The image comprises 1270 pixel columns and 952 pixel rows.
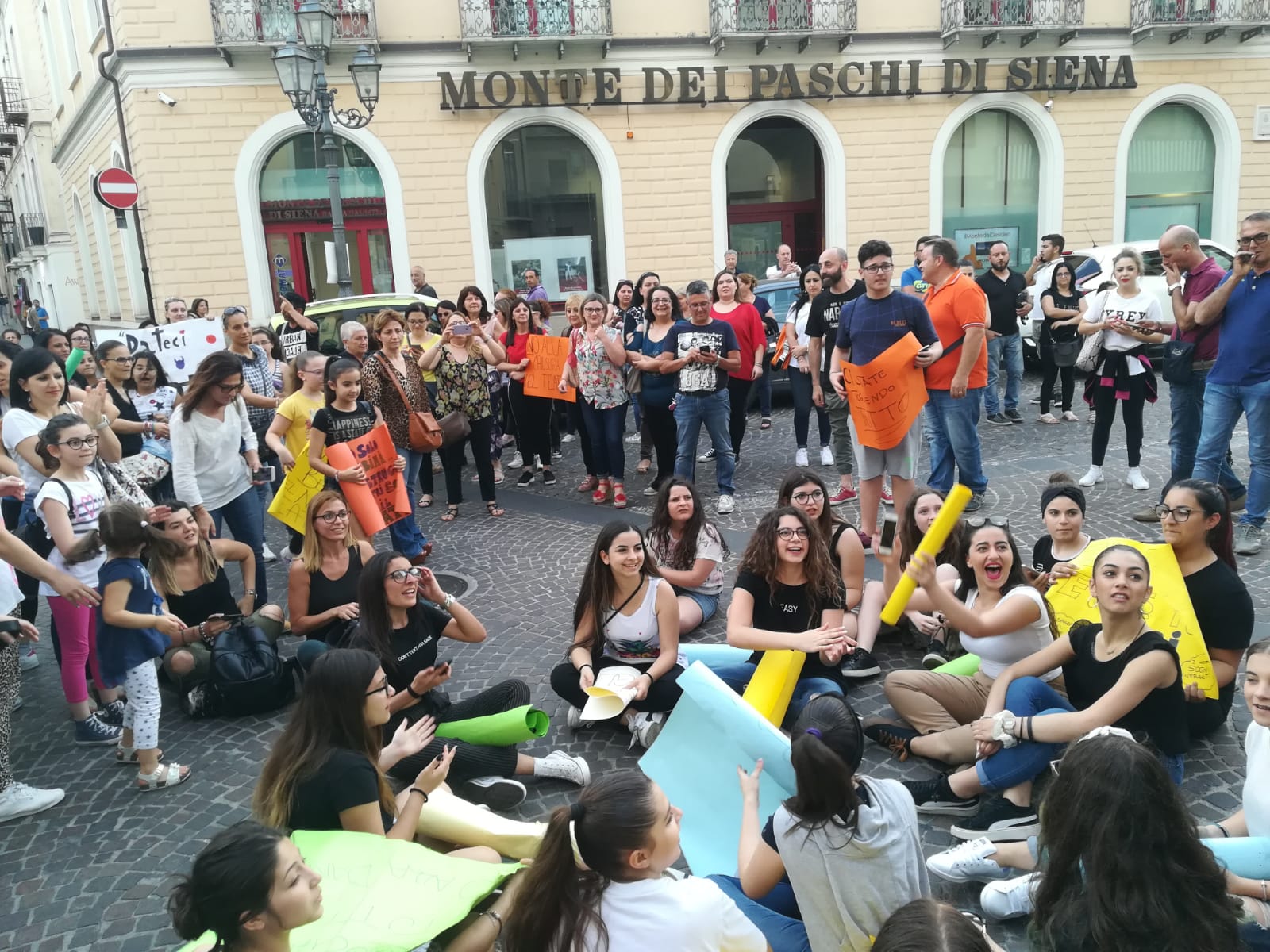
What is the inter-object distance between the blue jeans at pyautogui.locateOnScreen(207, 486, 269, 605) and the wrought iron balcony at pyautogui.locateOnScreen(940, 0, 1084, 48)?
16.9 m

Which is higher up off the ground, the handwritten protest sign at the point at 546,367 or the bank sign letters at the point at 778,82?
the bank sign letters at the point at 778,82

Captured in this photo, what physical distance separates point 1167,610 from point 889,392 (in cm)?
283

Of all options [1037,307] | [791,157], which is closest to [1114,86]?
[791,157]

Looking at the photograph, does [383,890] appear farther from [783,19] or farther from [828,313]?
[783,19]

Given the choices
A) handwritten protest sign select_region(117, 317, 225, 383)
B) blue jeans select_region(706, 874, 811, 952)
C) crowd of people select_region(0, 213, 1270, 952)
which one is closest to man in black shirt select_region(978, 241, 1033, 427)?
crowd of people select_region(0, 213, 1270, 952)

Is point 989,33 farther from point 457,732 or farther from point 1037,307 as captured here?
point 457,732

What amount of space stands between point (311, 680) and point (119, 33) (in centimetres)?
1670

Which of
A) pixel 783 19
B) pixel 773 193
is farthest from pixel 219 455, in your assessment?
pixel 773 193

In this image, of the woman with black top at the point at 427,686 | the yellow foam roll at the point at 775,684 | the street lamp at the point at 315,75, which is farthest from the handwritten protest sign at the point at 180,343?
the yellow foam roll at the point at 775,684

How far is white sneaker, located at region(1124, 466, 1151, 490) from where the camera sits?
7.62m

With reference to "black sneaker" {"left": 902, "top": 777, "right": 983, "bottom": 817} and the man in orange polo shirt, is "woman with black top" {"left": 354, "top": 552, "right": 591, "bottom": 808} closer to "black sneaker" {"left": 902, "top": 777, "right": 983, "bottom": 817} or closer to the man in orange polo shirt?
"black sneaker" {"left": 902, "top": 777, "right": 983, "bottom": 817}

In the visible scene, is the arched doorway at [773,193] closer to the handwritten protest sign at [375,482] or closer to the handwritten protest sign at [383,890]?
the handwritten protest sign at [375,482]

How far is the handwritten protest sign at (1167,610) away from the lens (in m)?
3.76

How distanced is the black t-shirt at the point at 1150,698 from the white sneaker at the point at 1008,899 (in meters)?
0.69
